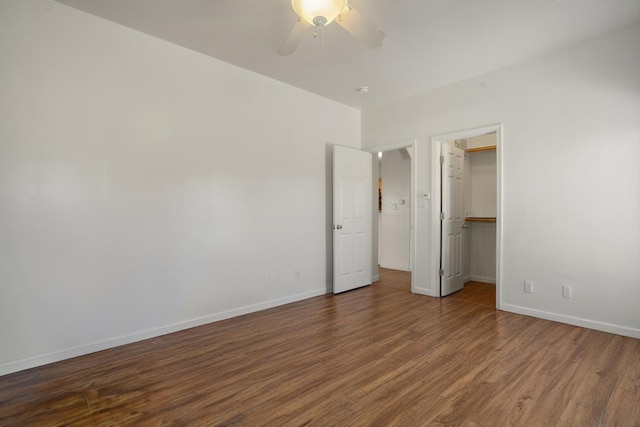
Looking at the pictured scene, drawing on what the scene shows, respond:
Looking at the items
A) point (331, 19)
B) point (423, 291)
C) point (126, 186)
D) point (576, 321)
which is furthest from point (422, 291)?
point (126, 186)

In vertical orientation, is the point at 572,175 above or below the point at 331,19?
below

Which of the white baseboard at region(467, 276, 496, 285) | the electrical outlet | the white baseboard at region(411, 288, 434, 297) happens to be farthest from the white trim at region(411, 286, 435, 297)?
the white baseboard at region(467, 276, 496, 285)

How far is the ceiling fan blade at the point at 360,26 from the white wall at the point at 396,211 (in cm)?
399

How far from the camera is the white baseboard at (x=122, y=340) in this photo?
2.38 metres

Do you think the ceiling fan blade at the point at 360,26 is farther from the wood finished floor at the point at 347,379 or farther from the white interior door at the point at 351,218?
the wood finished floor at the point at 347,379

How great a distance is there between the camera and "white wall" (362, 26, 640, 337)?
292cm

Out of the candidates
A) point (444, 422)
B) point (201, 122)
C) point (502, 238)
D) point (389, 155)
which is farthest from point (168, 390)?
point (389, 155)

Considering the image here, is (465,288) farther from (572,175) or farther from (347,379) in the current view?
(347,379)

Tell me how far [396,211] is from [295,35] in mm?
4409

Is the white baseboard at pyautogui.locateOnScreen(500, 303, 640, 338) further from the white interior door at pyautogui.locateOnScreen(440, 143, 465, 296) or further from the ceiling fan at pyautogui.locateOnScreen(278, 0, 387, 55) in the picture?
the ceiling fan at pyautogui.locateOnScreen(278, 0, 387, 55)

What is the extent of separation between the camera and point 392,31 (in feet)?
Answer: 9.45

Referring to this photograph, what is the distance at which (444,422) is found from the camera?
5.77ft

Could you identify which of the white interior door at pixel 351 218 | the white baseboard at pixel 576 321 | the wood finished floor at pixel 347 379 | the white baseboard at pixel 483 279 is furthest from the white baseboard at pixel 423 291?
the white baseboard at pixel 483 279

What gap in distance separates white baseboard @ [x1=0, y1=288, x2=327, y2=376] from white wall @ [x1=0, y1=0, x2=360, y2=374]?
15 mm
